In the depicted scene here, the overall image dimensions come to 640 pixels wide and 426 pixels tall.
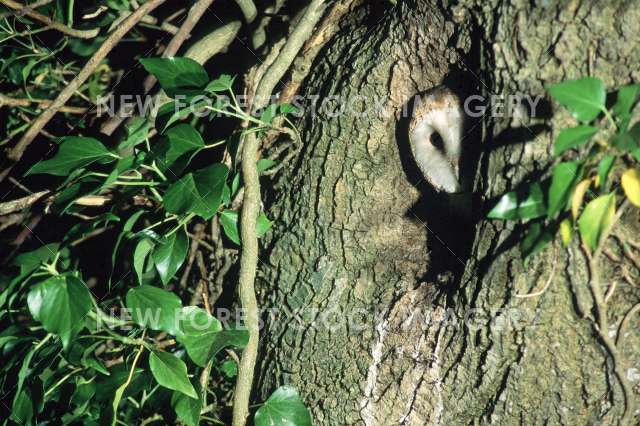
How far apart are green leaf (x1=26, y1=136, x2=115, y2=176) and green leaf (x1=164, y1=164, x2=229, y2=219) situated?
0.19 meters

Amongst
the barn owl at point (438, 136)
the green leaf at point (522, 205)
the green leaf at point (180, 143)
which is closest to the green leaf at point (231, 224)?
the green leaf at point (180, 143)

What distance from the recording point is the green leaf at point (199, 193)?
3.01 ft

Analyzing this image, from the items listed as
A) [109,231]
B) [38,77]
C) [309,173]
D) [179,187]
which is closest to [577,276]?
[309,173]

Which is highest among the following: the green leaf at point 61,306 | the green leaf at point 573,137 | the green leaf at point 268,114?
the green leaf at point 573,137

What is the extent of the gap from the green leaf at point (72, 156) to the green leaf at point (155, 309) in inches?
10.5

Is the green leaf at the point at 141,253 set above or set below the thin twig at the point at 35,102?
below

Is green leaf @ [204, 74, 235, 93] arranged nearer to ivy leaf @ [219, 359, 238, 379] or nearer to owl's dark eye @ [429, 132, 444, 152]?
owl's dark eye @ [429, 132, 444, 152]

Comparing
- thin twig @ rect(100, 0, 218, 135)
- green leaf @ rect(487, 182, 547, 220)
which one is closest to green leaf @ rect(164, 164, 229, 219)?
thin twig @ rect(100, 0, 218, 135)

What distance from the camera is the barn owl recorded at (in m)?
0.89

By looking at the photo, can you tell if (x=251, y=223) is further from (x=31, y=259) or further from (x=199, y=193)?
(x=31, y=259)

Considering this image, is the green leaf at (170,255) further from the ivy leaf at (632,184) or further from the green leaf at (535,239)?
the ivy leaf at (632,184)

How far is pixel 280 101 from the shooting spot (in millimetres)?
1128

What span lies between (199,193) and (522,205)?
506 millimetres

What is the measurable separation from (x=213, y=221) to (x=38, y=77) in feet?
2.30
